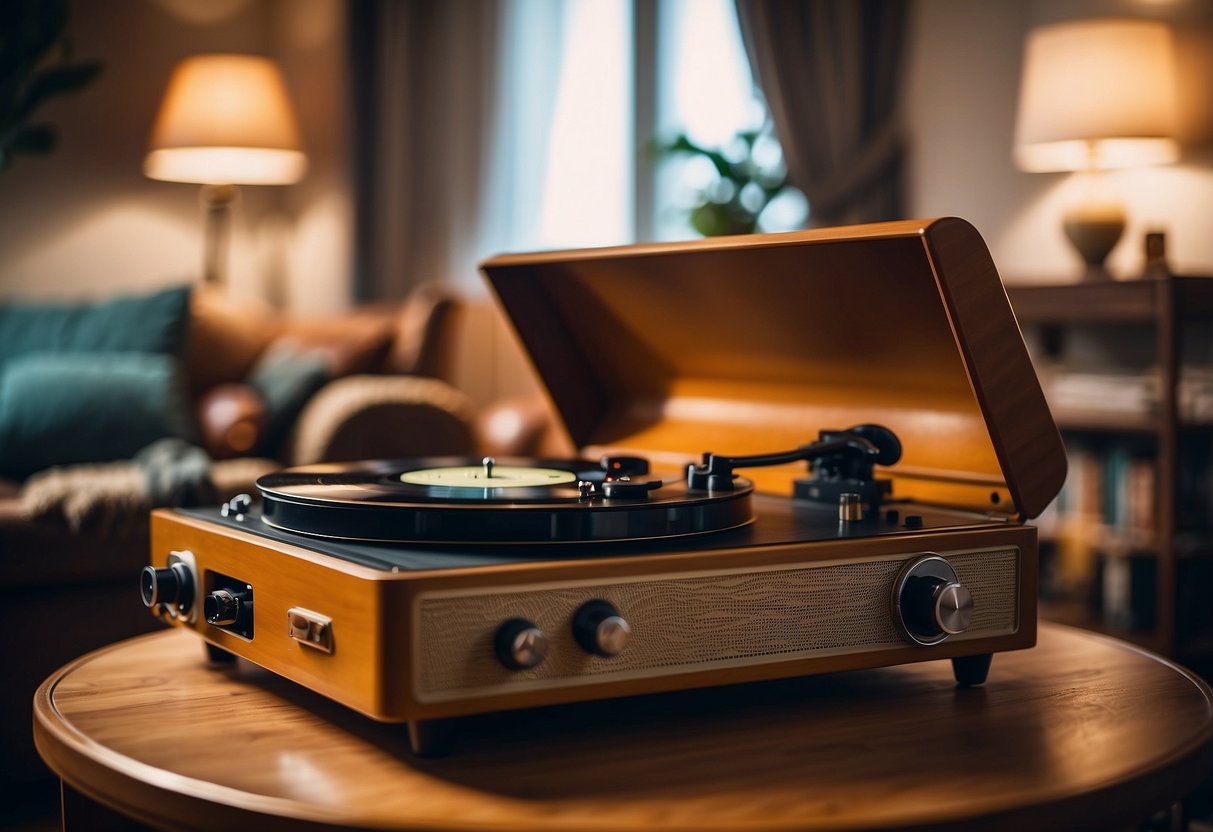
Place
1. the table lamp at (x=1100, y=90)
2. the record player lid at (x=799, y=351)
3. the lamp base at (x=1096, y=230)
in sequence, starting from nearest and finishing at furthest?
1. the record player lid at (x=799, y=351)
2. the table lamp at (x=1100, y=90)
3. the lamp base at (x=1096, y=230)

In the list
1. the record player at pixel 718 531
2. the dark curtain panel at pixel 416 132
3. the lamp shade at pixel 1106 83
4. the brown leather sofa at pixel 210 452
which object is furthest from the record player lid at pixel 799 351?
the dark curtain panel at pixel 416 132

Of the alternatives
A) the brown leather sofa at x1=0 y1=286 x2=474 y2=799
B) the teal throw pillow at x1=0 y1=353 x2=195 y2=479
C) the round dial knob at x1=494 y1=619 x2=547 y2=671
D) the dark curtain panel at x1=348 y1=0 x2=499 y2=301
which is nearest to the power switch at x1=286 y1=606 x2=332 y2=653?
the round dial knob at x1=494 y1=619 x2=547 y2=671

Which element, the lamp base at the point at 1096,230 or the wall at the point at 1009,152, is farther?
the wall at the point at 1009,152

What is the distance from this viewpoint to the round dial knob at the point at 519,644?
83 cm

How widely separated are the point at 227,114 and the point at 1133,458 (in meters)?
2.67

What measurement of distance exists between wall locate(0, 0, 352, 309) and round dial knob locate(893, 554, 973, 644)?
3963 mm

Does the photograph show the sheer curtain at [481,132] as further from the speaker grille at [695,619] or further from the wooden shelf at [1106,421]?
the speaker grille at [695,619]

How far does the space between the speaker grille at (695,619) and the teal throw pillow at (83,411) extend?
7.03 feet

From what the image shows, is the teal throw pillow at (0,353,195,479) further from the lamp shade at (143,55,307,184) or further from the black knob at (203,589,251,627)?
the black knob at (203,589,251,627)

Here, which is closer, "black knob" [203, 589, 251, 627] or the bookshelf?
"black knob" [203, 589, 251, 627]

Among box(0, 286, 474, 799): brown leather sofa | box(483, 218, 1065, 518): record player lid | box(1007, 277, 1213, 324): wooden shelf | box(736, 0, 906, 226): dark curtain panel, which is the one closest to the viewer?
box(483, 218, 1065, 518): record player lid

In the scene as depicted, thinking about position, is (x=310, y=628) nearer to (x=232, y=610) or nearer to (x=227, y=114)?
(x=232, y=610)

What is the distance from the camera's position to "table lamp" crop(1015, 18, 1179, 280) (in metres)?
2.62

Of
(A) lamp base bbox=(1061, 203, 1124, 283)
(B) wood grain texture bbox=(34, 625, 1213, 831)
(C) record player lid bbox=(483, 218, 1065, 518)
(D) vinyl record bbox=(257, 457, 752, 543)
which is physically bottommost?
(B) wood grain texture bbox=(34, 625, 1213, 831)
